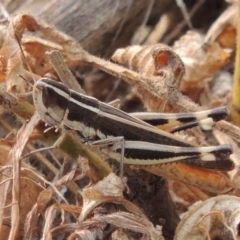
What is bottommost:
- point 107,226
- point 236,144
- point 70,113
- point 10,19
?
point 236,144

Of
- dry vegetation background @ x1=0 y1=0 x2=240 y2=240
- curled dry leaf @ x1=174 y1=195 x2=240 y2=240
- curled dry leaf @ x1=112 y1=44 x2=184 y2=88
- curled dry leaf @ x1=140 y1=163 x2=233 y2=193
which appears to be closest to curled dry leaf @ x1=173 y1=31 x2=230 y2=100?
dry vegetation background @ x1=0 y1=0 x2=240 y2=240

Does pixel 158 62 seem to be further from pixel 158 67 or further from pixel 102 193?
pixel 102 193

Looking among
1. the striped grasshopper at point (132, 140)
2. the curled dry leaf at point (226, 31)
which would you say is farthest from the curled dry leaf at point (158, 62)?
the curled dry leaf at point (226, 31)

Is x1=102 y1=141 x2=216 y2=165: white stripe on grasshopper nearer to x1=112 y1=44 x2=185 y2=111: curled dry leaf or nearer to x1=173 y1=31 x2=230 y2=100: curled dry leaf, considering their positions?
x1=112 y1=44 x2=185 y2=111: curled dry leaf

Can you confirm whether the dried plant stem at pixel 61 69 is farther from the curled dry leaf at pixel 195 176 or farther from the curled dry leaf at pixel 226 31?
the curled dry leaf at pixel 226 31

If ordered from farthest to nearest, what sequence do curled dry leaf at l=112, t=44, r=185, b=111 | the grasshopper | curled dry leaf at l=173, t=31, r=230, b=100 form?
curled dry leaf at l=173, t=31, r=230, b=100, curled dry leaf at l=112, t=44, r=185, b=111, the grasshopper

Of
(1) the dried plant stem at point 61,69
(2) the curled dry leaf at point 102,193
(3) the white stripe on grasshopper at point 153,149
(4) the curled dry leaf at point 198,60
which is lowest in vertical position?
(4) the curled dry leaf at point 198,60

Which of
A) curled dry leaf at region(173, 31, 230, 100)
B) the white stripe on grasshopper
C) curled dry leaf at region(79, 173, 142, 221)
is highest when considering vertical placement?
curled dry leaf at region(79, 173, 142, 221)

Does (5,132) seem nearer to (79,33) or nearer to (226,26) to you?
(79,33)

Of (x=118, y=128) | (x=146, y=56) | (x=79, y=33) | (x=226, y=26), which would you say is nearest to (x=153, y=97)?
(x=146, y=56)
